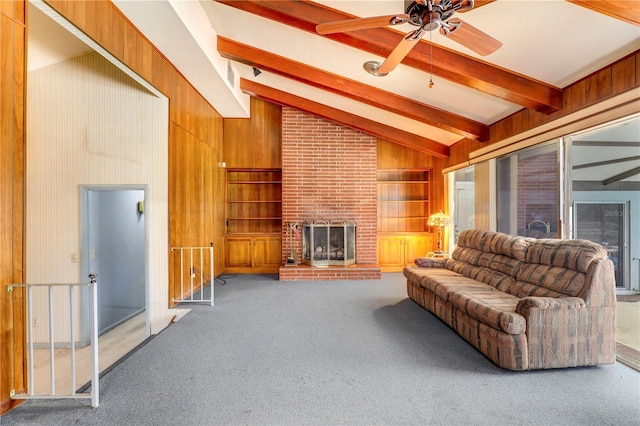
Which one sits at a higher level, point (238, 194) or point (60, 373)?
point (238, 194)

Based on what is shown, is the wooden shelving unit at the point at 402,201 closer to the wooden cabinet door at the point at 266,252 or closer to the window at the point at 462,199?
the window at the point at 462,199

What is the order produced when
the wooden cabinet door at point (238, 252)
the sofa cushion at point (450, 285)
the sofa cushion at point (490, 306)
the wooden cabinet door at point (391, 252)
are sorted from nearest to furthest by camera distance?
the sofa cushion at point (490, 306)
the sofa cushion at point (450, 285)
the wooden cabinet door at point (238, 252)
the wooden cabinet door at point (391, 252)

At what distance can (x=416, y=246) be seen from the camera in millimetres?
6277

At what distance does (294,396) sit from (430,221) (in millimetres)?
4557

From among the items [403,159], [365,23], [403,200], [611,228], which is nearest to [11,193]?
[365,23]

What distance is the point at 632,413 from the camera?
181 centimetres

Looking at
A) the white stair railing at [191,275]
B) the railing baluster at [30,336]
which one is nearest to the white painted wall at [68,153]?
the white stair railing at [191,275]

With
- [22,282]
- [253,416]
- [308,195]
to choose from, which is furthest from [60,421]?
[308,195]

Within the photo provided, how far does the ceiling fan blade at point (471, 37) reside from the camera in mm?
2008

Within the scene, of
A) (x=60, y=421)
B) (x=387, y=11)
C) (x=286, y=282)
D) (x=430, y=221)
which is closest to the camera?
(x=60, y=421)

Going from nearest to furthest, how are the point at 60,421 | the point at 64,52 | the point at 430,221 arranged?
the point at 60,421, the point at 64,52, the point at 430,221

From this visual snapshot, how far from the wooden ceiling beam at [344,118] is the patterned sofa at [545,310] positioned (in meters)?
3.26

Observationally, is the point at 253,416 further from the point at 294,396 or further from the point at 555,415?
the point at 555,415

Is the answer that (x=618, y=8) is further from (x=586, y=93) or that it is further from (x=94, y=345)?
(x=94, y=345)
